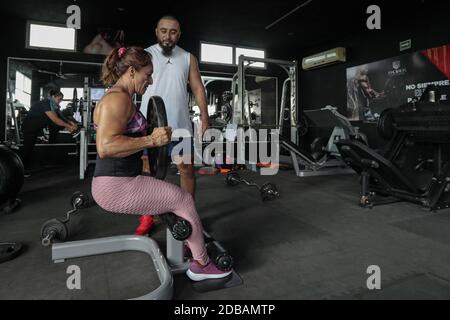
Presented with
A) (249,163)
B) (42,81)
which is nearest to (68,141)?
(42,81)

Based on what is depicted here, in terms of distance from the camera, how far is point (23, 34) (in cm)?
498

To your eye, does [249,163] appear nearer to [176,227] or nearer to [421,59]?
[421,59]

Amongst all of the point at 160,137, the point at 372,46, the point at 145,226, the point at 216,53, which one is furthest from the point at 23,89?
the point at 372,46

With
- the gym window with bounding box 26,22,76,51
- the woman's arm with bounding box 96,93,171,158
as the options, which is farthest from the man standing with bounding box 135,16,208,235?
the gym window with bounding box 26,22,76,51

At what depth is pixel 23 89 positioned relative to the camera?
5.18 m

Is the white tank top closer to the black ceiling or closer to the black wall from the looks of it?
the black ceiling

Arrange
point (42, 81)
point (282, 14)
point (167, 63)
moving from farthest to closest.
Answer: point (42, 81) → point (282, 14) → point (167, 63)

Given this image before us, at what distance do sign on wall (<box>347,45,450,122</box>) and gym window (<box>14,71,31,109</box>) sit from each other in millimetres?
5733

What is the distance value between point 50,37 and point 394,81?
5.69m

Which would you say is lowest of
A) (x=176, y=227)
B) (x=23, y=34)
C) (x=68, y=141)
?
(x=176, y=227)

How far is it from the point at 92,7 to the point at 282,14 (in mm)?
2908

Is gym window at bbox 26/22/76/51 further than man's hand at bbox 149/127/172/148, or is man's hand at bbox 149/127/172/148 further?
gym window at bbox 26/22/76/51

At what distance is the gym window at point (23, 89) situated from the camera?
5098 millimetres

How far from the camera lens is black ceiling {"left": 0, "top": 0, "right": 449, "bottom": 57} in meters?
4.35
